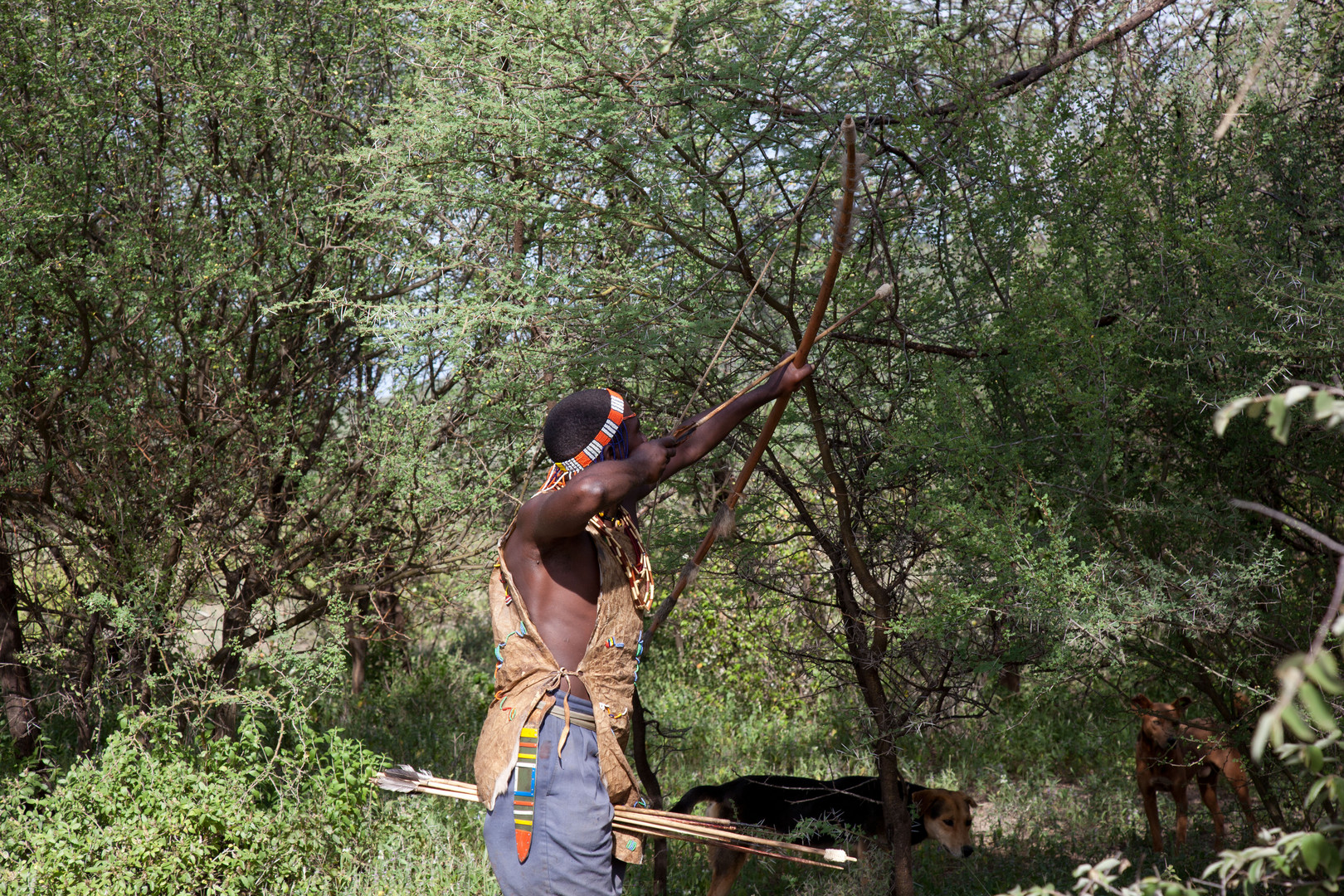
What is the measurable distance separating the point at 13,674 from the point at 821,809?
4726 millimetres

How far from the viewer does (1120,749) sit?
285 inches

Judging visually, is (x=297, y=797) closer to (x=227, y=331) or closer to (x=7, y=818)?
(x=7, y=818)

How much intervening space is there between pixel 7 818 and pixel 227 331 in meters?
2.84

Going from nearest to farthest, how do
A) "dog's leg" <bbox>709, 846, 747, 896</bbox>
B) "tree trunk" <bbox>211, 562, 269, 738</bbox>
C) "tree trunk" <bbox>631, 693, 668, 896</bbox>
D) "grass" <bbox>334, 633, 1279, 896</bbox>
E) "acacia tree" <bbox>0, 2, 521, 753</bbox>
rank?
"dog's leg" <bbox>709, 846, 747, 896</bbox>, "tree trunk" <bbox>631, 693, 668, 896</bbox>, "grass" <bbox>334, 633, 1279, 896</bbox>, "acacia tree" <bbox>0, 2, 521, 753</bbox>, "tree trunk" <bbox>211, 562, 269, 738</bbox>

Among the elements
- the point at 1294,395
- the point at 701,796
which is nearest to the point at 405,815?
the point at 701,796

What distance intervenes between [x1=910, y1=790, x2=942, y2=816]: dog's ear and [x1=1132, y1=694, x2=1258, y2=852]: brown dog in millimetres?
966

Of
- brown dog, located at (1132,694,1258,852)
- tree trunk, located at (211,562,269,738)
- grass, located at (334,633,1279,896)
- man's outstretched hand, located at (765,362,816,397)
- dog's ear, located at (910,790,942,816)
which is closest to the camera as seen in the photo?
man's outstretched hand, located at (765,362,816,397)

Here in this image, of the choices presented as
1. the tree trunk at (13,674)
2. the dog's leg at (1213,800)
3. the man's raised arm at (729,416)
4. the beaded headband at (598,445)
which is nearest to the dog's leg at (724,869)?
the man's raised arm at (729,416)

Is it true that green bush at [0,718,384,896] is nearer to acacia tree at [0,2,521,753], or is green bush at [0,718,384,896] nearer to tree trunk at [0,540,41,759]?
acacia tree at [0,2,521,753]

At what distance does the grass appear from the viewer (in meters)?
5.32

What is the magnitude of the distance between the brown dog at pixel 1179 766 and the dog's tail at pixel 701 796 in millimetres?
1890

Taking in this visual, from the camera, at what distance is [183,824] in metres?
5.08

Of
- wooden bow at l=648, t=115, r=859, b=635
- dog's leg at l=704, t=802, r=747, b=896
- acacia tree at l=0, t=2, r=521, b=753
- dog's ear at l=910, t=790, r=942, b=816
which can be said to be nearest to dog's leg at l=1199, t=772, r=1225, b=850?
dog's ear at l=910, t=790, r=942, b=816

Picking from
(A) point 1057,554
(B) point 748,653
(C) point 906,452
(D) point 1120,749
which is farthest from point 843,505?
(B) point 748,653
